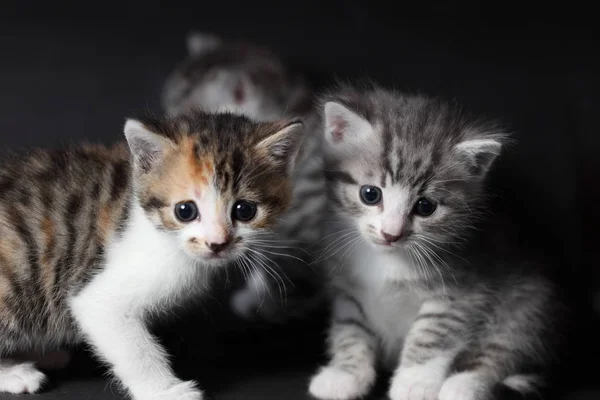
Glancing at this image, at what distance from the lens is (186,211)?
1.54 metres

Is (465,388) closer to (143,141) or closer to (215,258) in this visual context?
(215,258)

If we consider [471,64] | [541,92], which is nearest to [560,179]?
[541,92]

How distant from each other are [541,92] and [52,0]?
1.37m

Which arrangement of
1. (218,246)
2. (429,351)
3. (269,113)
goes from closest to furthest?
1. (218,246)
2. (429,351)
3. (269,113)

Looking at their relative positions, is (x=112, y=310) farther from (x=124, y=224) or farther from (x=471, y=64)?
(x=471, y=64)

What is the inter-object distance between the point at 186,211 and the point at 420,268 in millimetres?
508

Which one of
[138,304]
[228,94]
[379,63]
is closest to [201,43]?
[228,94]

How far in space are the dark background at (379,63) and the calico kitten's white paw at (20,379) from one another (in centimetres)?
79

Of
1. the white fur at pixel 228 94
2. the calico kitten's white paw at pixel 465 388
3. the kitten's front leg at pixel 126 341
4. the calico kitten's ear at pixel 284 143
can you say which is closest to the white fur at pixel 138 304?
the kitten's front leg at pixel 126 341

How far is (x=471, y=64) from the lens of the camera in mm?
2387

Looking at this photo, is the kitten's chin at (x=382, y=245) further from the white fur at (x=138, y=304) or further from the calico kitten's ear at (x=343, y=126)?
A: the white fur at (x=138, y=304)

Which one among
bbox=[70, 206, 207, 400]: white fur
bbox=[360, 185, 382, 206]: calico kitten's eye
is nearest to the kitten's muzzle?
bbox=[70, 206, 207, 400]: white fur

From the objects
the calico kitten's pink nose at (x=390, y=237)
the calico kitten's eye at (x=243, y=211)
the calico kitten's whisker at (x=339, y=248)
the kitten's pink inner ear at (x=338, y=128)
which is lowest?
the calico kitten's whisker at (x=339, y=248)

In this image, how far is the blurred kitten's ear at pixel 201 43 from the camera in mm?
2283
